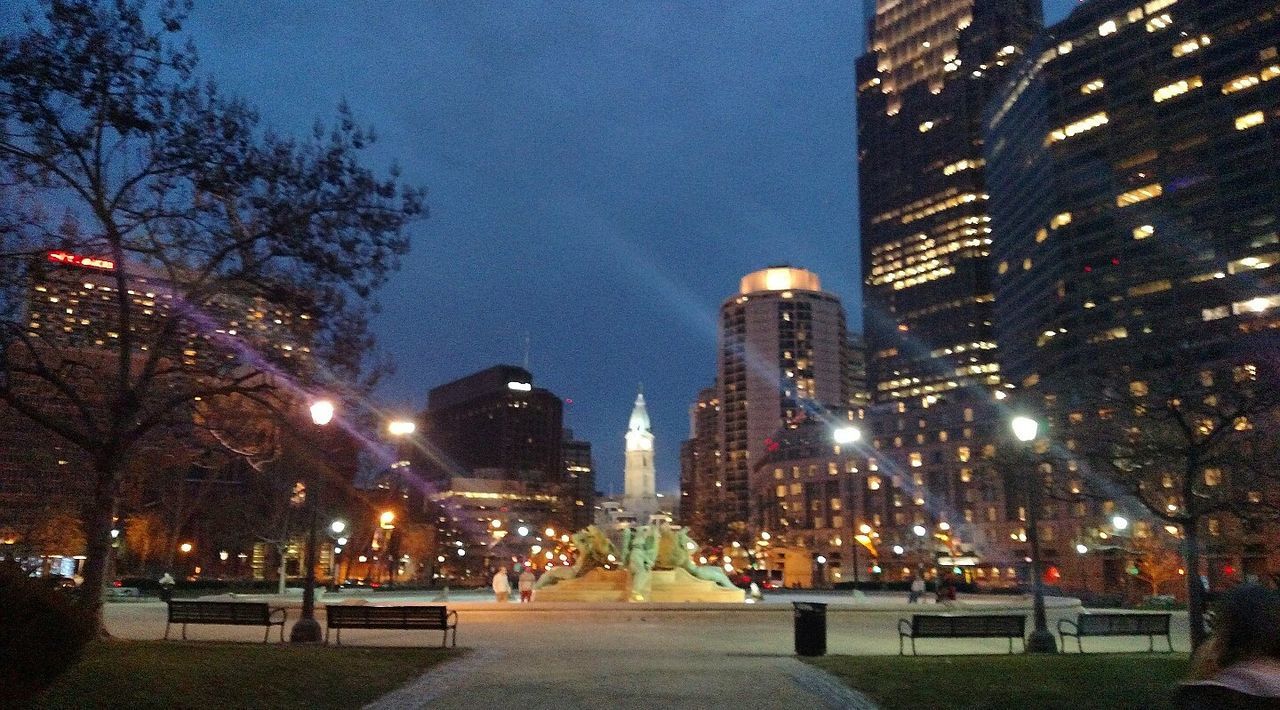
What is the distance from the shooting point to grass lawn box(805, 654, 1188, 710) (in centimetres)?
1281

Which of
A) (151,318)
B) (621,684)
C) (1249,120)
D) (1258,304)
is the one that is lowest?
(621,684)

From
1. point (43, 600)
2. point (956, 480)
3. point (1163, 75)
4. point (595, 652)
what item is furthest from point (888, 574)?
point (43, 600)

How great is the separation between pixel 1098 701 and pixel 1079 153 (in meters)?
134

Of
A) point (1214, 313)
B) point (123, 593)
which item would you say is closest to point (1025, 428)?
point (123, 593)

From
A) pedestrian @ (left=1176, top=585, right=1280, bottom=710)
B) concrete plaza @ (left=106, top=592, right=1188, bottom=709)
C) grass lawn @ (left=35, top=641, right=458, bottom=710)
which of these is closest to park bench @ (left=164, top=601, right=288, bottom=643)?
concrete plaza @ (left=106, top=592, right=1188, bottom=709)

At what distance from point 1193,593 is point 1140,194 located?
11930 centimetres

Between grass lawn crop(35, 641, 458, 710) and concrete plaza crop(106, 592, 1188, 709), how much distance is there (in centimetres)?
82

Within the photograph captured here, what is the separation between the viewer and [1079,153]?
429 feet

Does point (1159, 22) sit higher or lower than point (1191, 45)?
higher

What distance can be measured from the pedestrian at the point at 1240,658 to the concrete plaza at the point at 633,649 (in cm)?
979

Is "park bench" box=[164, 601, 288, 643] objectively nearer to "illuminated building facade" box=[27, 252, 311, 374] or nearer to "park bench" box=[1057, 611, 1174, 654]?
"illuminated building facade" box=[27, 252, 311, 374]

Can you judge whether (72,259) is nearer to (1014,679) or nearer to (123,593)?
(1014,679)

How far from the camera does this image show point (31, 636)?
9.29 metres

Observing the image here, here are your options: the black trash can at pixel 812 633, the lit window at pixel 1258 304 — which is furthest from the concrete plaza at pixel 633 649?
the lit window at pixel 1258 304
